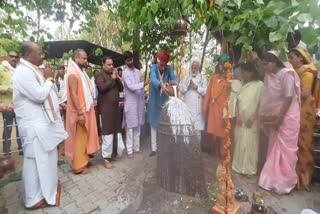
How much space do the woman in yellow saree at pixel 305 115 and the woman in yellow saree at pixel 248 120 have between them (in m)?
0.63

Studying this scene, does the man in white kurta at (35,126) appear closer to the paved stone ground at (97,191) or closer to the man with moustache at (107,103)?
the paved stone ground at (97,191)

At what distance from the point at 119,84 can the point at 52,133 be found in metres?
1.69

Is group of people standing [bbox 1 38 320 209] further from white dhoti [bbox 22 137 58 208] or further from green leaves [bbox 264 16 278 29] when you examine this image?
green leaves [bbox 264 16 278 29]

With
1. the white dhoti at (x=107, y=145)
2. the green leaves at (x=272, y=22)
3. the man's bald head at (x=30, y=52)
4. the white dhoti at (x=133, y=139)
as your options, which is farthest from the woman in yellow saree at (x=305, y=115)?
the man's bald head at (x=30, y=52)

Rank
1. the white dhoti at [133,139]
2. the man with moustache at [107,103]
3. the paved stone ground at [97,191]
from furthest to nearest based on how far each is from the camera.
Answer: the white dhoti at [133,139]
the man with moustache at [107,103]
the paved stone ground at [97,191]

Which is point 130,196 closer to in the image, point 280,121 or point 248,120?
point 248,120

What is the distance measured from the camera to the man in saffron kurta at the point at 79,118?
128 inches

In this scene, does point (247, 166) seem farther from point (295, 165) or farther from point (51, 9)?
point (51, 9)

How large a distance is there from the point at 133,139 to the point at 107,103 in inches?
50.1

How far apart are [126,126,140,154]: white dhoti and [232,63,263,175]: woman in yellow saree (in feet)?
7.15

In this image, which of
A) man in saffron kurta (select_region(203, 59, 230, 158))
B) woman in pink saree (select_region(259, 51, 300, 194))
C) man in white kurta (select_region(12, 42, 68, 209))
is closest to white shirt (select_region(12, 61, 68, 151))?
man in white kurta (select_region(12, 42, 68, 209))

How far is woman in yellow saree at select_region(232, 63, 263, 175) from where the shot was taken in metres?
3.55

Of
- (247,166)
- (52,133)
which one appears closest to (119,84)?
(52,133)

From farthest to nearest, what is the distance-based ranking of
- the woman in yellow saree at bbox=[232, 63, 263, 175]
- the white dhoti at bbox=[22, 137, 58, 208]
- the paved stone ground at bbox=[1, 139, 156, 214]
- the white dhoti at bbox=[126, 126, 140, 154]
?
the white dhoti at bbox=[126, 126, 140, 154], the woman in yellow saree at bbox=[232, 63, 263, 175], the paved stone ground at bbox=[1, 139, 156, 214], the white dhoti at bbox=[22, 137, 58, 208]
